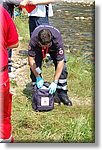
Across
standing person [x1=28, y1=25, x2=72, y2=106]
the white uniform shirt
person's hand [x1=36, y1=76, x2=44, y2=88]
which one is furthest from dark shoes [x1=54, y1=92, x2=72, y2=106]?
the white uniform shirt

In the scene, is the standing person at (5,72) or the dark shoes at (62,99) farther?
the dark shoes at (62,99)

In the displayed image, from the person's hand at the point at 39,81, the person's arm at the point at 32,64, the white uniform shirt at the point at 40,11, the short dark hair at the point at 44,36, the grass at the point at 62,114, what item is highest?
the white uniform shirt at the point at 40,11

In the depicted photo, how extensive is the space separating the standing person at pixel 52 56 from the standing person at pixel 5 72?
0.11 m

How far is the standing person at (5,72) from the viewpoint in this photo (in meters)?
2.81

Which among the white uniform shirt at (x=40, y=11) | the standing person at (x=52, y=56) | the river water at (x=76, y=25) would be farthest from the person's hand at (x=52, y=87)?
the white uniform shirt at (x=40, y=11)

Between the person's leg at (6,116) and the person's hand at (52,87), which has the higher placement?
the person's hand at (52,87)

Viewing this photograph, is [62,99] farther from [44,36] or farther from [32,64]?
[44,36]

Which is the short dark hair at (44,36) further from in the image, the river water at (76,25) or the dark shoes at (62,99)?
the dark shoes at (62,99)

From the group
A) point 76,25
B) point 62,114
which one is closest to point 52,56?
point 76,25

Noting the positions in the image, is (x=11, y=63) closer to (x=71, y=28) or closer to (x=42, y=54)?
(x=42, y=54)

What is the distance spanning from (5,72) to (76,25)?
0.47 metres

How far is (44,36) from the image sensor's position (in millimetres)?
2857

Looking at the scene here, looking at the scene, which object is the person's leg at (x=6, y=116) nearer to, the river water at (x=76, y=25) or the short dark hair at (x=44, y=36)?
the short dark hair at (x=44, y=36)

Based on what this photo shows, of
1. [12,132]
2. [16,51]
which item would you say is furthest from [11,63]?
[12,132]
